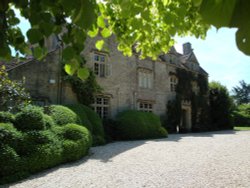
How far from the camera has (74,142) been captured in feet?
28.0

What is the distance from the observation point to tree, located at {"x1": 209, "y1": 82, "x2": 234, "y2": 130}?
2648 centimetres

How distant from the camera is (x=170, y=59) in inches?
938

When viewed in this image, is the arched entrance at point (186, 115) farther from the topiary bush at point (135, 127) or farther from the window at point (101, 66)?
the window at point (101, 66)

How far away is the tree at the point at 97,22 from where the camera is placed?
82 centimetres

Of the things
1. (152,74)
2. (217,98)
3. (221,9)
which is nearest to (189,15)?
(221,9)

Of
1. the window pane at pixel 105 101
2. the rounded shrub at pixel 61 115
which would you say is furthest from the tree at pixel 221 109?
the rounded shrub at pixel 61 115

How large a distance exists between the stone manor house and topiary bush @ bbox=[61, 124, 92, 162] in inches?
228

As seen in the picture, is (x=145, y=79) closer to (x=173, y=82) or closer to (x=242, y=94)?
(x=173, y=82)

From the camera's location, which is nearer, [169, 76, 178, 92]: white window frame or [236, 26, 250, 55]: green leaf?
[236, 26, 250, 55]: green leaf

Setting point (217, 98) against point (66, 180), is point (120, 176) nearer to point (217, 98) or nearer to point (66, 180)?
point (66, 180)

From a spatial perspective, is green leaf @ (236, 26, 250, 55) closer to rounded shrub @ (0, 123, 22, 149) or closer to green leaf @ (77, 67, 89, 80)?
green leaf @ (77, 67, 89, 80)

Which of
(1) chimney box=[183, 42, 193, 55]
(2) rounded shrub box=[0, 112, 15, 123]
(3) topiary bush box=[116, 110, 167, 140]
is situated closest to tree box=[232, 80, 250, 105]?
(1) chimney box=[183, 42, 193, 55]

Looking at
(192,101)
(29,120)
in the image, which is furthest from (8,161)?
(192,101)

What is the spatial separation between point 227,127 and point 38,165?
23.8 m
